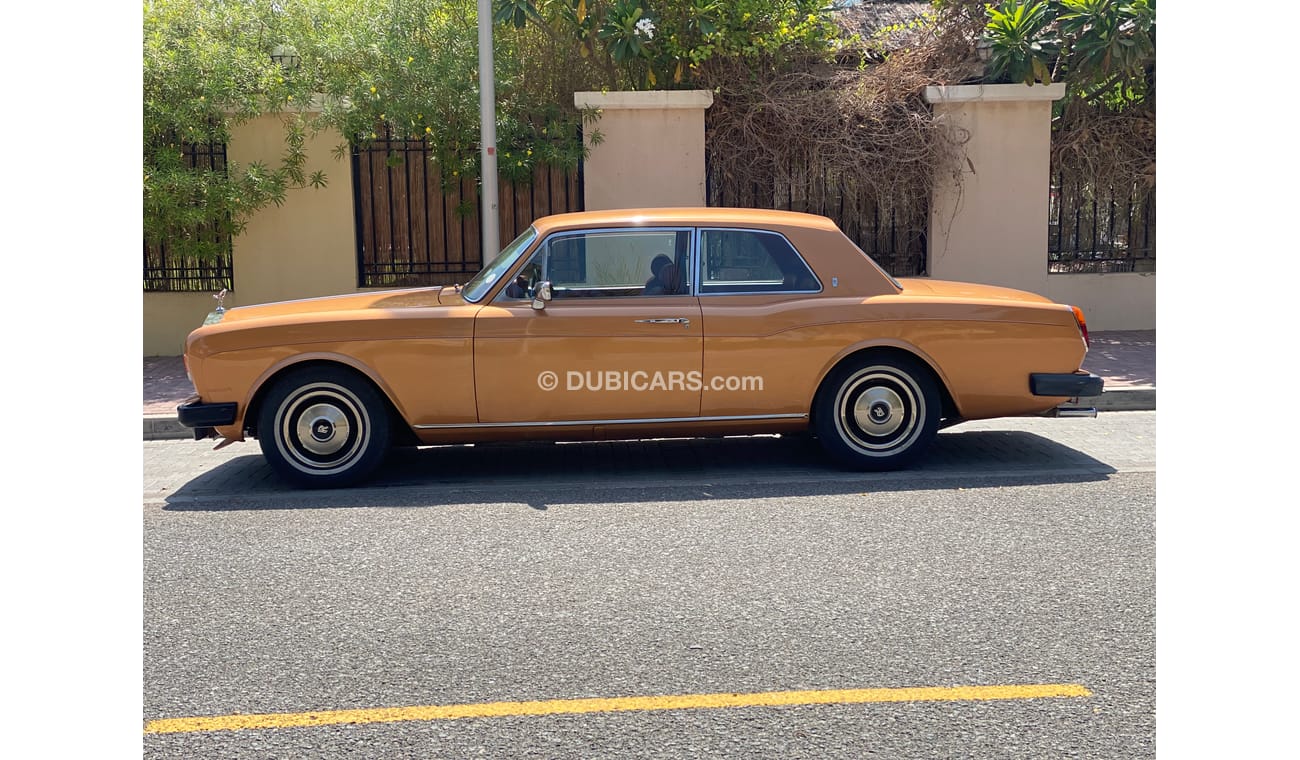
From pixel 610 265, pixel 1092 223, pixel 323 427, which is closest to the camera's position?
pixel 323 427

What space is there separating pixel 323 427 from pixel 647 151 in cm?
649

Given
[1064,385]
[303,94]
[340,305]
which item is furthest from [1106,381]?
[303,94]

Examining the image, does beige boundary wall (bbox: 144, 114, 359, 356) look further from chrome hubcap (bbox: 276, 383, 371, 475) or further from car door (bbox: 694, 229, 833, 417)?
car door (bbox: 694, 229, 833, 417)

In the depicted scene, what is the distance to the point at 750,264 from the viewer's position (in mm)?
7137

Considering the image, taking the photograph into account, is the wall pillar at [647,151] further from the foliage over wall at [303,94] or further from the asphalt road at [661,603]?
the asphalt road at [661,603]

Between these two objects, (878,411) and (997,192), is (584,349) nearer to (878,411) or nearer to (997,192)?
(878,411)

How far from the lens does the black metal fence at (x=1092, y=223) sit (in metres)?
13.2

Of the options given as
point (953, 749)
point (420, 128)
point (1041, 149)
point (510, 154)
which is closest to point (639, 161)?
point (510, 154)

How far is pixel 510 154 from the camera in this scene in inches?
472

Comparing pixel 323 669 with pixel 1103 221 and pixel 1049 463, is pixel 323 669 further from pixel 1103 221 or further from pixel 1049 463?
pixel 1103 221

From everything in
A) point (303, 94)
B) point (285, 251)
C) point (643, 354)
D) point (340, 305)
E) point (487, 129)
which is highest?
point (303, 94)

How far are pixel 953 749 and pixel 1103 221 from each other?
11.0 metres

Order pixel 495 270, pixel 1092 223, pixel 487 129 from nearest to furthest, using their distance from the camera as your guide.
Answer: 1. pixel 495 270
2. pixel 487 129
3. pixel 1092 223

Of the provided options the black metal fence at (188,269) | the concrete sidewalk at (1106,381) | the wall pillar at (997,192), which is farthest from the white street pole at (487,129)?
the wall pillar at (997,192)
